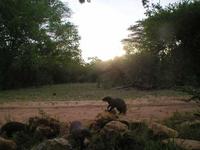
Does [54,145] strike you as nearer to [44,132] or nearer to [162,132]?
[44,132]

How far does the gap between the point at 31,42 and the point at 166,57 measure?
57.1 feet

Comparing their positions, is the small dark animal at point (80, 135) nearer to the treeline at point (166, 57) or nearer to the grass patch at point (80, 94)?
the treeline at point (166, 57)

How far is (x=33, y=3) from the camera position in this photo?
3509cm

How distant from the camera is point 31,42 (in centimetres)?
3547

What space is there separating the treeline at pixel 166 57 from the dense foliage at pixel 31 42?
22.0ft

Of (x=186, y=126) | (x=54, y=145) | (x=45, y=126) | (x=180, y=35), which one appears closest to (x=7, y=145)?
(x=54, y=145)

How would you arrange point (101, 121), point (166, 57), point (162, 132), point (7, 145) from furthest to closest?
point (166, 57) < point (101, 121) < point (162, 132) < point (7, 145)

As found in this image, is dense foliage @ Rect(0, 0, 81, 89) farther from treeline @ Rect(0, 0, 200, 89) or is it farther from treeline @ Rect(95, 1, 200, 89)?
treeline @ Rect(95, 1, 200, 89)

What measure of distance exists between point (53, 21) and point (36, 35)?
4175mm

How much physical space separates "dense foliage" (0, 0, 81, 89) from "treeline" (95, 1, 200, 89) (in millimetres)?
6718

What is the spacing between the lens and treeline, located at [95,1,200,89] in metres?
17.7

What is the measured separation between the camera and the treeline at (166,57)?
17672mm

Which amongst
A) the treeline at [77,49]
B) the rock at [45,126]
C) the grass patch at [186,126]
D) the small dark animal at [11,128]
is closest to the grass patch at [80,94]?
the treeline at [77,49]

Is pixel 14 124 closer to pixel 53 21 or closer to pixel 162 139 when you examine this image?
pixel 162 139
